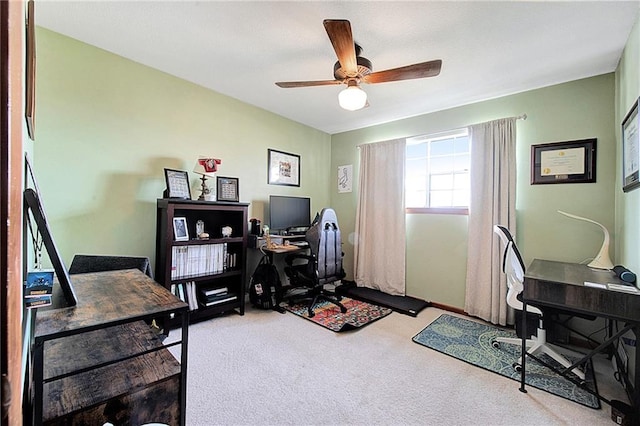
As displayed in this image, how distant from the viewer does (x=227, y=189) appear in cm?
321

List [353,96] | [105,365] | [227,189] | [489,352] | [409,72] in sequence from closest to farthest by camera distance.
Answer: [105,365] → [409,72] → [353,96] → [489,352] → [227,189]

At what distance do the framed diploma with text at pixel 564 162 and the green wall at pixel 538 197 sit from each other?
0.16ft

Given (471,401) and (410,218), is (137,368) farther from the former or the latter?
(410,218)

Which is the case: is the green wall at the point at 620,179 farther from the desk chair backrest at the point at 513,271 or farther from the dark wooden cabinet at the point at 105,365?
the dark wooden cabinet at the point at 105,365

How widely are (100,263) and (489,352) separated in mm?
3219

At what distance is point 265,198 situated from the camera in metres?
3.73

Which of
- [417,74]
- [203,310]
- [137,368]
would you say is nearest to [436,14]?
[417,74]

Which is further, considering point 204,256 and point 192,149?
point 192,149

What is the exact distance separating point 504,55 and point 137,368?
325 cm

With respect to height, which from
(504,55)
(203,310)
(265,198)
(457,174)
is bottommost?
(203,310)

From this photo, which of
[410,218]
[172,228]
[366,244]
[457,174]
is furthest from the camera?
[366,244]

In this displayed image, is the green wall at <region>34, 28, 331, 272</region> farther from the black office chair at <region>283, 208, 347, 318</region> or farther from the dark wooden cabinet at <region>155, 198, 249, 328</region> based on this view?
the black office chair at <region>283, 208, 347, 318</region>

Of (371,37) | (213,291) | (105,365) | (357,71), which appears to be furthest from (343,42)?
(213,291)

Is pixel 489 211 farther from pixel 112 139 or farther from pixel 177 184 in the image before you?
pixel 112 139
